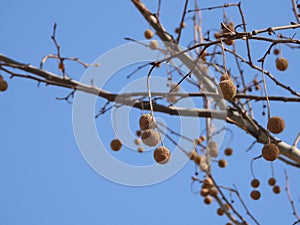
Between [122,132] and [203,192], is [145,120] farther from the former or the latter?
[203,192]

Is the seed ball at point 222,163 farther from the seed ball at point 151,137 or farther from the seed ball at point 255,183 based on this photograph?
the seed ball at point 151,137

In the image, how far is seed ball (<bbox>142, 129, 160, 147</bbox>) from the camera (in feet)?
3.70

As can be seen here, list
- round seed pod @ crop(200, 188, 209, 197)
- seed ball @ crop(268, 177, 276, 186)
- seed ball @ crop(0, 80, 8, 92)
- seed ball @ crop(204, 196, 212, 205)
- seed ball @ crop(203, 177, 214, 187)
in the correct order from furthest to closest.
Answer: seed ball @ crop(204, 196, 212, 205), round seed pod @ crop(200, 188, 209, 197), seed ball @ crop(203, 177, 214, 187), seed ball @ crop(268, 177, 276, 186), seed ball @ crop(0, 80, 8, 92)

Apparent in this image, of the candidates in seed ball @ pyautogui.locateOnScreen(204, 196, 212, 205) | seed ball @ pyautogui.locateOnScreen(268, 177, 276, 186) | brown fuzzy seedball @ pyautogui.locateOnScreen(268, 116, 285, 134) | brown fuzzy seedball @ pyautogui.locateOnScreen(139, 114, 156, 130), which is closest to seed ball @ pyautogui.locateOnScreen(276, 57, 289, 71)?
seed ball @ pyautogui.locateOnScreen(268, 177, 276, 186)

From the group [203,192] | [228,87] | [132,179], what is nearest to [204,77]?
[132,179]

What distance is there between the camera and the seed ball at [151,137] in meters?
1.13

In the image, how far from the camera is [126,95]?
2.00 meters

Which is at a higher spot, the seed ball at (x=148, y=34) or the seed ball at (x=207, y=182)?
the seed ball at (x=148, y=34)

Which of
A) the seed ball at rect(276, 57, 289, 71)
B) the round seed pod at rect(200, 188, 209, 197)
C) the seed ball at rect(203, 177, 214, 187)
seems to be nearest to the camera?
the seed ball at rect(276, 57, 289, 71)

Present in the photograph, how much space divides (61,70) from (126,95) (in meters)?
0.31

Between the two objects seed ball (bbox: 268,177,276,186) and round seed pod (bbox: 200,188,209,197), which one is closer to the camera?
seed ball (bbox: 268,177,276,186)

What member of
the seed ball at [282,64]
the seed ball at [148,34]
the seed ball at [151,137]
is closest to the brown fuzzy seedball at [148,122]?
the seed ball at [151,137]

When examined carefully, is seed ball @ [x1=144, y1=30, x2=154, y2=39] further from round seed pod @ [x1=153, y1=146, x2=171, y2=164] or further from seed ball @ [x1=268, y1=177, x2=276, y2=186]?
round seed pod @ [x1=153, y1=146, x2=171, y2=164]

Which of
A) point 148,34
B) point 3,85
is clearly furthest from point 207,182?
point 3,85
